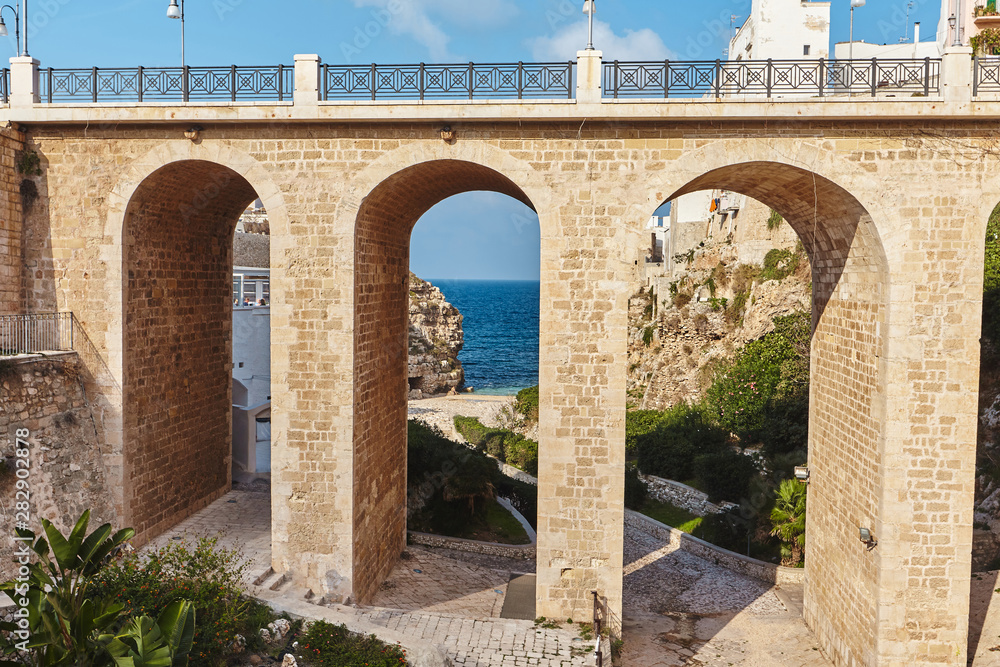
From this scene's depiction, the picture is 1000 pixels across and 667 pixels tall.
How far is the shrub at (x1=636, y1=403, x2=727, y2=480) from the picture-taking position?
19.6 meters

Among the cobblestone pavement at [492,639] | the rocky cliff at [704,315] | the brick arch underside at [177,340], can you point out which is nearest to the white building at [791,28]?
the rocky cliff at [704,315]

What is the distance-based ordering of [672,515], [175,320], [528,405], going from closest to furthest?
1. [175,320]
2. [672,515]
3. [528,405]

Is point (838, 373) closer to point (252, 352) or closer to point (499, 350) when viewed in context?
point (252, 352)

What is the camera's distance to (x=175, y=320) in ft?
40.8

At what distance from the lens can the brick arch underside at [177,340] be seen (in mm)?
11117

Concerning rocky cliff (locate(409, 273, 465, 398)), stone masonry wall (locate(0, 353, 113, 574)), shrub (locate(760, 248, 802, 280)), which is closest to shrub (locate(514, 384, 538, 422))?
rocky cliff (locate(409, 273, 465, 398))

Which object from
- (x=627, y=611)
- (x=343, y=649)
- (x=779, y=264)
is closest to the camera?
(x=343, y=649)

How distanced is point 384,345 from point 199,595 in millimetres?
4957

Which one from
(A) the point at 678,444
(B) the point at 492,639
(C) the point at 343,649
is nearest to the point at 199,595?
(C) the point at 343,649

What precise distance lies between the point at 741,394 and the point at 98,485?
16199 millimetres

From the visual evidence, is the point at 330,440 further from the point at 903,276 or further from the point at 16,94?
the point at 903,276

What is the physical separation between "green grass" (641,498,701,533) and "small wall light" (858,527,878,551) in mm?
7039

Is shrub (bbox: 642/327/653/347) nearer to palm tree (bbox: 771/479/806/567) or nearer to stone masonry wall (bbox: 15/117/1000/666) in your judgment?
palm tree (bbox: 771/479/806/567)

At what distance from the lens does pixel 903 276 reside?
30.7ft
